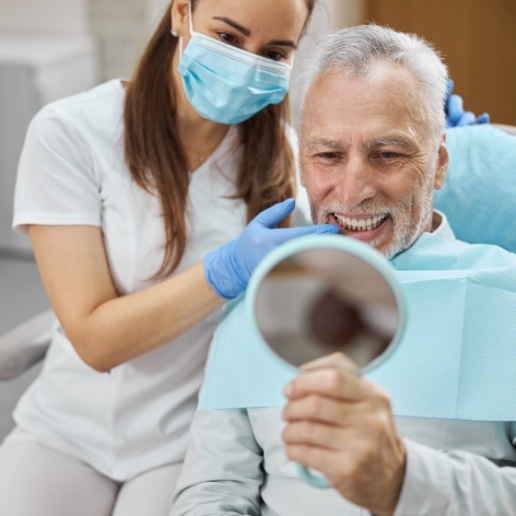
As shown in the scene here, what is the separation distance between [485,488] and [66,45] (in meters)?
3.28

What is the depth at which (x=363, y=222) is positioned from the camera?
1.29 meters

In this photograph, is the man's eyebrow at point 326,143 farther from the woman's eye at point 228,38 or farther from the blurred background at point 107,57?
the blurred background at point 107,57

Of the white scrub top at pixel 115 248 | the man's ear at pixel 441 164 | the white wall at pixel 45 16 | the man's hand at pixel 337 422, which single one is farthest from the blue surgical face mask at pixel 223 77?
the white wall at pixel 45 16

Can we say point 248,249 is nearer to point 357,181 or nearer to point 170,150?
point 357,181

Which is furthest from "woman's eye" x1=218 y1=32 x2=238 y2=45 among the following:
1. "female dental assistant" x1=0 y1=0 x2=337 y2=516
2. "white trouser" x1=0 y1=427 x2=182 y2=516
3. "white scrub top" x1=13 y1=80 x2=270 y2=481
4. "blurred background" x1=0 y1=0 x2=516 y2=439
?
"blurred background" x1=0 y1=0 x2=516 y2=439

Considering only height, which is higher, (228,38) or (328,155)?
(228,38)

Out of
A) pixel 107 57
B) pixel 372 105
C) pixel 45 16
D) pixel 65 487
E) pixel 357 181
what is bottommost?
pixel 65 487

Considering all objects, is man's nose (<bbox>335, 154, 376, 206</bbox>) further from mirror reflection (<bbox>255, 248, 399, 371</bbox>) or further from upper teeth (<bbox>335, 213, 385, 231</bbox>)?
mirror reflection (<bbox>255, 248, 399, 371</bbox>)

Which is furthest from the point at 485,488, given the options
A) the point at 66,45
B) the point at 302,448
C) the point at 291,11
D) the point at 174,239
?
the point at 66,45

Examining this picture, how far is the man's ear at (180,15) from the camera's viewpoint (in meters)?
1.61

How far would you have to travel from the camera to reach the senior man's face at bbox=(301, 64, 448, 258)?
1.26 meters

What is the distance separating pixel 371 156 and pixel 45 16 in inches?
128

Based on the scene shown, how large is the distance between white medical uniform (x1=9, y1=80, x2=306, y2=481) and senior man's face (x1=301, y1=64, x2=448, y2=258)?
0.37 metres

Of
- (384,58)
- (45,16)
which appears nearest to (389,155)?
(384,58)
